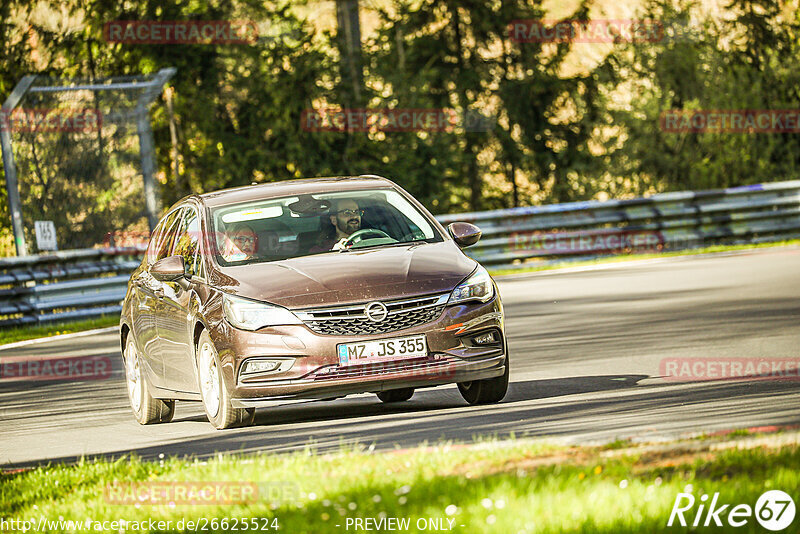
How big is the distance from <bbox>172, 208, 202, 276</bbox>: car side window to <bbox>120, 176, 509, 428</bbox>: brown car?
18 mm

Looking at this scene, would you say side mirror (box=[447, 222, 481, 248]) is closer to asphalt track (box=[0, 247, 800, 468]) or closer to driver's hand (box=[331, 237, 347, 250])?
driver's hand (box=[331, 237, 347, 250])

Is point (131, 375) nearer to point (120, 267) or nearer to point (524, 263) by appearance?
point (120, 267)

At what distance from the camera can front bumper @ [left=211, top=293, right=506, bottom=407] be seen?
949cm

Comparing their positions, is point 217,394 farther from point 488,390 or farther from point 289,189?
point 289,189

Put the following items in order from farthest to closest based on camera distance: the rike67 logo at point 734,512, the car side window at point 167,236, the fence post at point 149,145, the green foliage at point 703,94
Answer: the green foliage at point 703,94 → the fence post at point 149,145 → the car side window at point 167,236 → the rike67 logo at point 734,512

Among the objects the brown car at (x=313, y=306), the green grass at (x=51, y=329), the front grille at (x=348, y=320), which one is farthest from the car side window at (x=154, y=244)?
the green grass at (x=51, y=329)

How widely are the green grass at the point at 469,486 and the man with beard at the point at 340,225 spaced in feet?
9.08

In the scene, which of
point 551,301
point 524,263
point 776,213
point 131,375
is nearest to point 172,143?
point 524,263

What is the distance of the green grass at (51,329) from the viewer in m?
20.4

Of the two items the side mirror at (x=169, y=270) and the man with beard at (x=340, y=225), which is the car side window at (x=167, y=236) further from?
the man with beard at (x=340, y=225)

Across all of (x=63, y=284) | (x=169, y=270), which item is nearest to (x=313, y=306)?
(x=169, y=270)

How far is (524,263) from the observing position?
85.4 feet

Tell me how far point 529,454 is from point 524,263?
18991 millimetres

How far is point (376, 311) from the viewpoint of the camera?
9.48 metres
